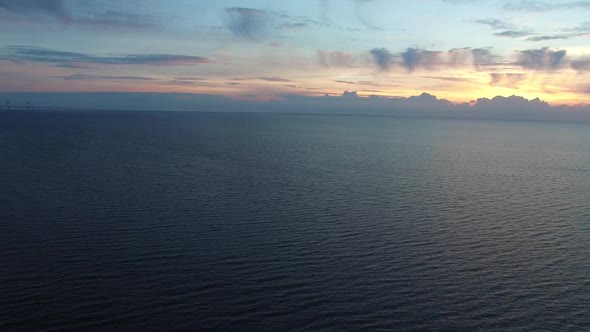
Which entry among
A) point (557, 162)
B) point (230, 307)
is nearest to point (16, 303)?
point (230, 307)

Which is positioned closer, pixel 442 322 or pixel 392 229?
pixel 442 322

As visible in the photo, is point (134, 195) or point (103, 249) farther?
point (134, 195)

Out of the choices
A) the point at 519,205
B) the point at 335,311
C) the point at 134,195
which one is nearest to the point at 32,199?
the point at 134,195

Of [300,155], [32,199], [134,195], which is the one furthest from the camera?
[300,155]

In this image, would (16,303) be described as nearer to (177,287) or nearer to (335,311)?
(177,287)

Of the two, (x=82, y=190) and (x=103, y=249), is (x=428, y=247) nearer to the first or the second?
(x=103, y=249)

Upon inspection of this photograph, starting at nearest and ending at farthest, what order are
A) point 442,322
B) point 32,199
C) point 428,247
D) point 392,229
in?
point 442,322
point 428,247
point 392,229
point 32,199
